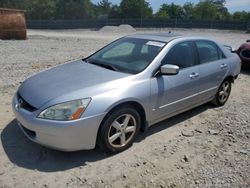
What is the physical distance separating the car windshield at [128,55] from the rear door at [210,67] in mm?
1013

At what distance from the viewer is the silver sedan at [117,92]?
10.6 feet

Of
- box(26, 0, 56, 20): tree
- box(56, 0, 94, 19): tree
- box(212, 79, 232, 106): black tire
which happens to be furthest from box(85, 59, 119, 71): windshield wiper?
box(26, 0, 56, 20): tree

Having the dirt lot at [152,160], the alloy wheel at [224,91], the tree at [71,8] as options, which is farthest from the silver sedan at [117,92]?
the tree at [71,8]

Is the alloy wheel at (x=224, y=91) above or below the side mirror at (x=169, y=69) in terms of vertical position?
below

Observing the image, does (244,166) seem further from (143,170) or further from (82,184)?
(82,184)

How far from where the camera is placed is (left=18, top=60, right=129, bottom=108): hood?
3402 mm

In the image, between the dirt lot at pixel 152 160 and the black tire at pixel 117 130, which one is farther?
the black tire at pixel 117 130

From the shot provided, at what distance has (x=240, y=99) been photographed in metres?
6.22

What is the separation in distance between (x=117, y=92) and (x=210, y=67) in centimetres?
230

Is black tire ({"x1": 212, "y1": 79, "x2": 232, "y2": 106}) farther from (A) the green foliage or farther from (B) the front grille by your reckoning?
(A) the green foliage

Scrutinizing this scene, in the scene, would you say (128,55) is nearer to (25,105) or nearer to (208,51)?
(208,51)

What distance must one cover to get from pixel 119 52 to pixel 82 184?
2.34 metres

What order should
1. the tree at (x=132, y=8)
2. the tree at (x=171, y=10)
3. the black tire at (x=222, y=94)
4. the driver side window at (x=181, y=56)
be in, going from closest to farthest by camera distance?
1. the driver side window at (x=181, y=56)
2. the black tire at (x=222, y=94)
3. the tree at (x=132, y=8)
4. the tree at (x=171, y=10)

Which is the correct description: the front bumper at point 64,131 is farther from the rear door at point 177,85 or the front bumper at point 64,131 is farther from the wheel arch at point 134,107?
the rear door at point 177,85
